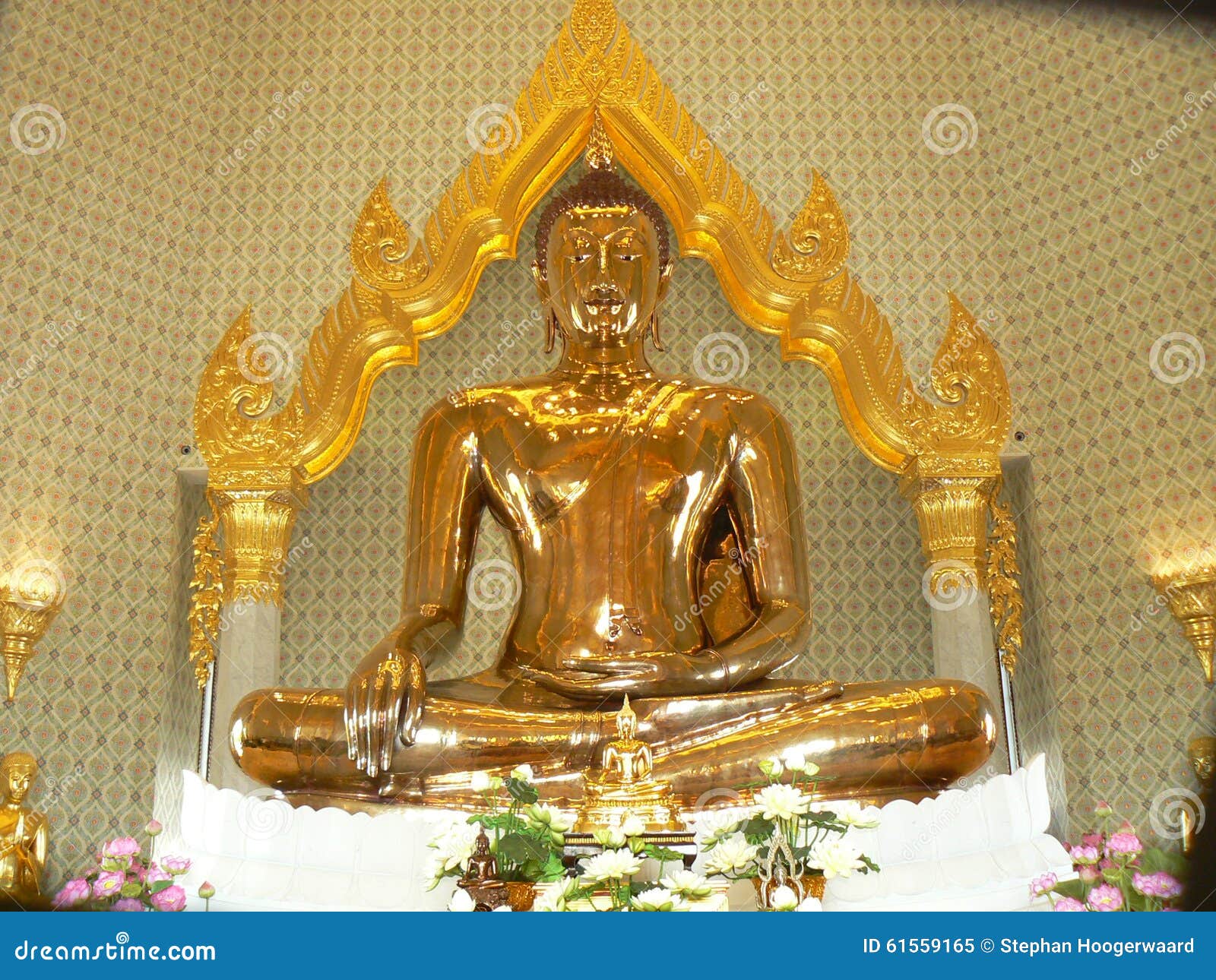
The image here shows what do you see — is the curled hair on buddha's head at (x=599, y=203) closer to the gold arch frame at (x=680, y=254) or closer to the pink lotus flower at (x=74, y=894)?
the gold arch frame at (x=680, y=254)

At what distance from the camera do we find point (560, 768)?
9.39ft

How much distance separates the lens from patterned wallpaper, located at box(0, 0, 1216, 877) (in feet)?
14.9

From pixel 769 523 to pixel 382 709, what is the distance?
1190 mm

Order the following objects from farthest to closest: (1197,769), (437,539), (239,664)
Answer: (1197,769) < (239,664) < (437,539)

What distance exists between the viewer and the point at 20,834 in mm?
4145

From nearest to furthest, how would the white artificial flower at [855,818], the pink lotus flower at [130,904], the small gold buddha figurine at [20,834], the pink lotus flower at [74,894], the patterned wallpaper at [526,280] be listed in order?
the white artificial flower at [855,818] → the pink lotus flower at [130,904] → the pink lotus flower at [74,894] → the small gold buddha figurine at [20,834] → the patterned wallpaper at [526,280]

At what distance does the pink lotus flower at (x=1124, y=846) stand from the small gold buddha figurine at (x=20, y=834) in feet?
9.86

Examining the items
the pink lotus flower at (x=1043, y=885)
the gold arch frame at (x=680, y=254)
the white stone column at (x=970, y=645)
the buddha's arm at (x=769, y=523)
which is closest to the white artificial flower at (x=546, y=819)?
the pink lotus flower at (x=1043, y=885)

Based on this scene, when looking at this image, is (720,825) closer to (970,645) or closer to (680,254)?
(970,645)

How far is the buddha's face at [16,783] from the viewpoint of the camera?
13.7ft

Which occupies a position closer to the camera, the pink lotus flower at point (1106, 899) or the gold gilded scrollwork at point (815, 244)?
the pink lotus flower at point (1106, 899)

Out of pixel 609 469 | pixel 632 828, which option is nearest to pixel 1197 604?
pixel 609 469
